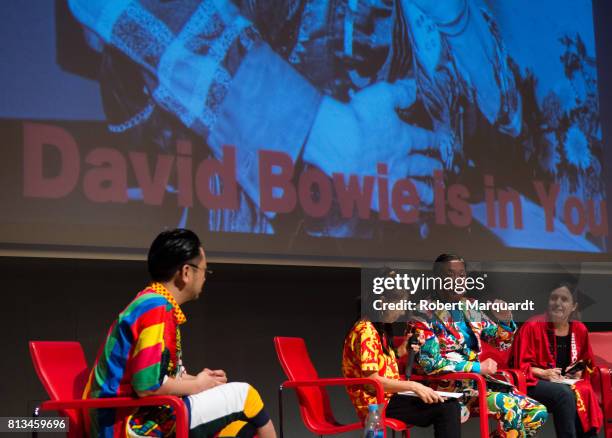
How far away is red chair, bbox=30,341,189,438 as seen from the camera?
2.24 meters

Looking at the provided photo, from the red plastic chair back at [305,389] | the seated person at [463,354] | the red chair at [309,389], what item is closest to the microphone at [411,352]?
the seated person at [463,354]

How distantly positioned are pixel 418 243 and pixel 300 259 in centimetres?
78

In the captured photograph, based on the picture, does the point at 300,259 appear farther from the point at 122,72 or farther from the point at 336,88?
the point at 122,72

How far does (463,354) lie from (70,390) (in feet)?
5.95

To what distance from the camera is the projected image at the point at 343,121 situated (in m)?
3.89

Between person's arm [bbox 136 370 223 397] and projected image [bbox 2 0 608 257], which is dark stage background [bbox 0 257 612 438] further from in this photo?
person's arm [bbox 136 370 223 397]

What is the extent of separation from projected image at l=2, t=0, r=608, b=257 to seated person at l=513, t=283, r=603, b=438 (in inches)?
28.7

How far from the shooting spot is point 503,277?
5.51 m

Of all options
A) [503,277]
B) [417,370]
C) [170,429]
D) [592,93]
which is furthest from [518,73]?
[170,429]

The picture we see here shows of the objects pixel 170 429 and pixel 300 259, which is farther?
pixel 300 259

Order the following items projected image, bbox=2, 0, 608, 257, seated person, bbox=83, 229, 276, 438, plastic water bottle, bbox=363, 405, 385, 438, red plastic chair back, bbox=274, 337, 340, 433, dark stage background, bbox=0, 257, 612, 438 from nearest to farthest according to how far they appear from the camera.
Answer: seated person, bbox=83, 229, 276, 438
plastic water bottle, bbox=363, 405, 385, 438
red plastic chair back, bbox=274, 337, 340, 433
projected image, bbox=2, 0, 608, 257
dark stage background, bbox=0, 257, 612, 438

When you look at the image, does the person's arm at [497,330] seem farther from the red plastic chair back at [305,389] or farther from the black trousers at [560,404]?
the red plastic chair back at [305,389]

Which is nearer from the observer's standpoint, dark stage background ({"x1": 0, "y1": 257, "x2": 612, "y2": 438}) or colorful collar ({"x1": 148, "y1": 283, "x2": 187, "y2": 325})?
colorful collar ({"x1": 148, "y1": 283, "x2": 187, "y2": 325})

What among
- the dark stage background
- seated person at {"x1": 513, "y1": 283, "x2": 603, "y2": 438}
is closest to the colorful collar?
the dark stage background
